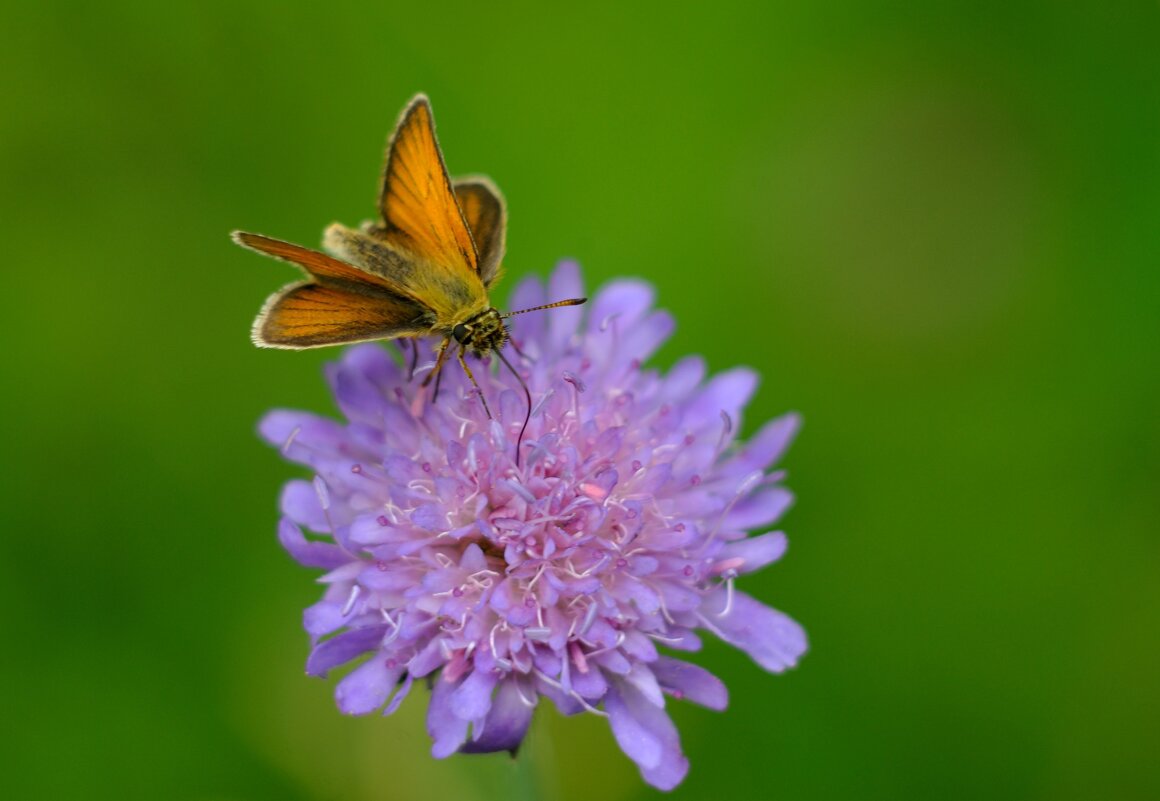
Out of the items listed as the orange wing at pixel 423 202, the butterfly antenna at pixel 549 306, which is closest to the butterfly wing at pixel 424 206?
the orange wing at pixel 423 202

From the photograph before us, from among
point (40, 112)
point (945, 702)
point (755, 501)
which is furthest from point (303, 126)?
point (945, 702)

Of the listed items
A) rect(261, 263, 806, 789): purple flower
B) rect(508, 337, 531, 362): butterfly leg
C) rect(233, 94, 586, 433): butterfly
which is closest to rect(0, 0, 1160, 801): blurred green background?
rect(261, 263, 806, 789): purple flower

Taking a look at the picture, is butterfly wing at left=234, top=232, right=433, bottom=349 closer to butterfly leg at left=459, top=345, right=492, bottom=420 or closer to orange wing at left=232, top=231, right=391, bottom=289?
orange wing at left=232, top=231, right=391, bottom=289

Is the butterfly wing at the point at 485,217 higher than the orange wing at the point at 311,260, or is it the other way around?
the butterfly wing at the point at 485,217

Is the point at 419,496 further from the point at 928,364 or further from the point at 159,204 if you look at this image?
the point at 928,364

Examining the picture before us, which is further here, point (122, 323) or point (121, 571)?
point (122, 323)

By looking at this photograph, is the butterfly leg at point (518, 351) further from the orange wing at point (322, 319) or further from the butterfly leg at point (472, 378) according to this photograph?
the orange wing at point (322, 319)

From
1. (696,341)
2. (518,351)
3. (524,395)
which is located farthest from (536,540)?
(696,341)
